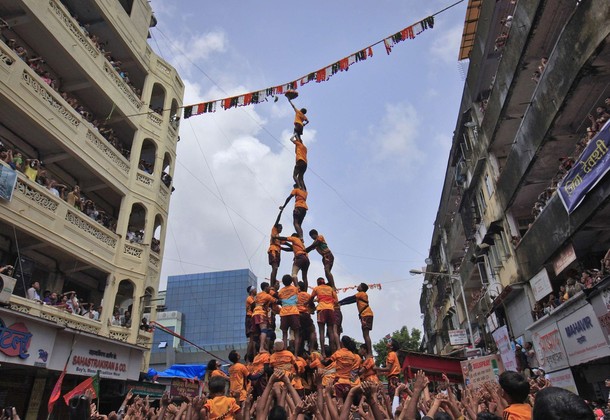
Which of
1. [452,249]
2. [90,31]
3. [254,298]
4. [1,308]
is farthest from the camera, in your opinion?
[452,249]

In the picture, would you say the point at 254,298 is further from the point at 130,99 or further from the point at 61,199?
the point at 130,99

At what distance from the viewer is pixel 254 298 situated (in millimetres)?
12477

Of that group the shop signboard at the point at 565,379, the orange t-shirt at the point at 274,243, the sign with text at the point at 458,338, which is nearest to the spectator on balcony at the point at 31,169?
the orange t-shirt at the point at 274,243

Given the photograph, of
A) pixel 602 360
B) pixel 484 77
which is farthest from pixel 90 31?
pixel 602 360

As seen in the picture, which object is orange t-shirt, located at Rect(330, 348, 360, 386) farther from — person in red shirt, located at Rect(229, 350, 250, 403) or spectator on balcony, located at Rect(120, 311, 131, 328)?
spectator on balcony, located at Rect(120, 311, 131, 328)

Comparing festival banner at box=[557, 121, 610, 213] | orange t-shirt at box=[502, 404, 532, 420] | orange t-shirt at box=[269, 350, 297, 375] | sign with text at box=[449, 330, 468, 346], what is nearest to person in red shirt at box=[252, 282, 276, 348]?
orange t-shirt at box=[269, 350, 297, 375]

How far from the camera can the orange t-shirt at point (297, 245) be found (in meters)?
13.0

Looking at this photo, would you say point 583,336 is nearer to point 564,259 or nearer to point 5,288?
point 564,259

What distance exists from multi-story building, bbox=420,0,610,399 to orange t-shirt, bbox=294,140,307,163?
7.84 meters

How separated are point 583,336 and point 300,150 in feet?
33.3

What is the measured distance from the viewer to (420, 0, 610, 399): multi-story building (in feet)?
35.5

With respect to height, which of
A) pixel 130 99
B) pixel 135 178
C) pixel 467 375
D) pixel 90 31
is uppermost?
pixel 90 31

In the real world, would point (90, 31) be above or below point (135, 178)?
above

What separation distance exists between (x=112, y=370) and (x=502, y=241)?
17.3 metres
